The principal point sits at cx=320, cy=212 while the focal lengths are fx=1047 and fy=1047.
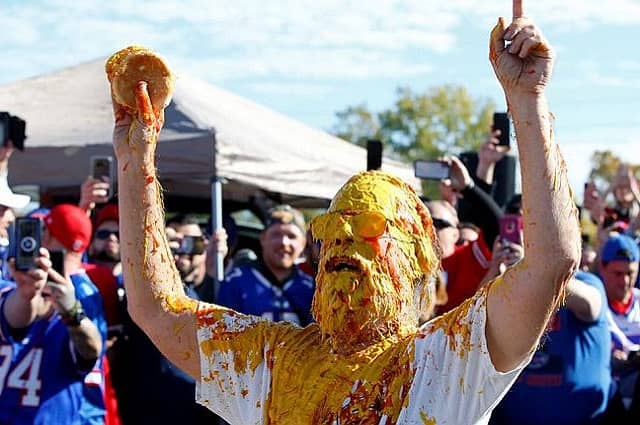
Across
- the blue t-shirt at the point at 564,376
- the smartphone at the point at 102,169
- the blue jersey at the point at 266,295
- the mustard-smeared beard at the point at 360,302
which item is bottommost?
the blue t-shirt at the point at 564,376

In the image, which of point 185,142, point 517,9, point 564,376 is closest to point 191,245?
point 185,142

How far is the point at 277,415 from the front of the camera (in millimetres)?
2127

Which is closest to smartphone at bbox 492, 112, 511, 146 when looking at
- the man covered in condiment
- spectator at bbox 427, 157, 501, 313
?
spectator at bbox 427, 157, 501, 313

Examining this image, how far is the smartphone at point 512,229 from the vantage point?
4461 mm

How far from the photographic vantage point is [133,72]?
234 centimetres

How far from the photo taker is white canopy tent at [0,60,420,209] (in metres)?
6.24

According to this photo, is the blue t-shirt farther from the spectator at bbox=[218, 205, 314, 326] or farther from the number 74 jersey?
the number 74 jersey

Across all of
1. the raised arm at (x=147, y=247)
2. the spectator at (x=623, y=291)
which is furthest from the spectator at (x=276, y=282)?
the raised arm at (x=147, y=247)

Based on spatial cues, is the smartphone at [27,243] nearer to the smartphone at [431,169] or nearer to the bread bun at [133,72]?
the bread bun at [133,72]

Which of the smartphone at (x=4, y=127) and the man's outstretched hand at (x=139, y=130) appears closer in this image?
the man's outstretched hand at (x=139, y=130)

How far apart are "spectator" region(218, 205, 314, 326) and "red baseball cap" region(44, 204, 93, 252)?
832 mm

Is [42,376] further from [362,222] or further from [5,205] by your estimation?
[362,222]

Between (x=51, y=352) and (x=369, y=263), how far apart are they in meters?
2.59

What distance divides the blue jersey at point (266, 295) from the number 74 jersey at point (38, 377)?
101cm
